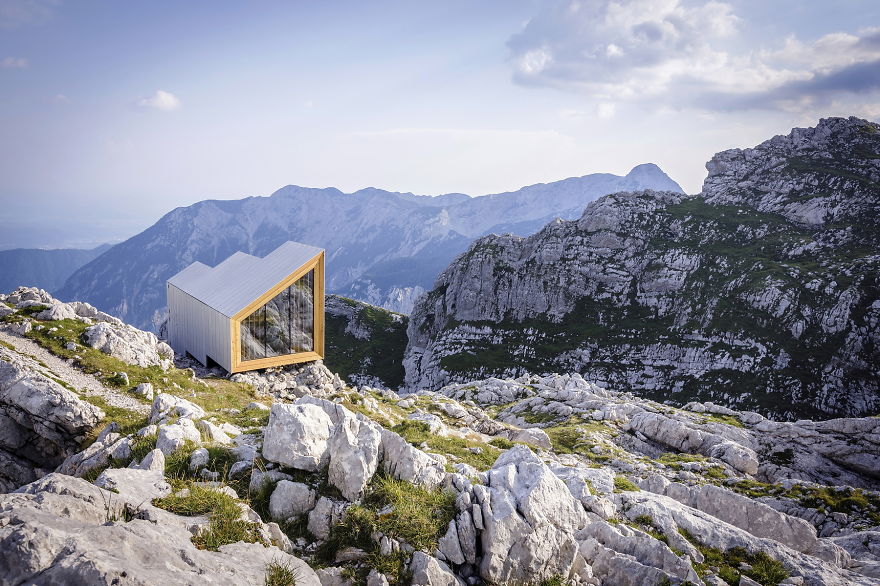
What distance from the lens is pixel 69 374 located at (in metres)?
25.6

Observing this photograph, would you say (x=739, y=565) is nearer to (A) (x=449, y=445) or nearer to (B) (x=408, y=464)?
(B) (x=408, y=464)

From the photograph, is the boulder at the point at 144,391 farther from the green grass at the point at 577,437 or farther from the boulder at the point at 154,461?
the green grass at the point at 577,437

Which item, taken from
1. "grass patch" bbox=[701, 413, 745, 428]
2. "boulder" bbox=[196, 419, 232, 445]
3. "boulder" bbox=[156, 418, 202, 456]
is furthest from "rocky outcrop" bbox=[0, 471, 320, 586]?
"grass patch" bbox=[701, 413, 745, 428]

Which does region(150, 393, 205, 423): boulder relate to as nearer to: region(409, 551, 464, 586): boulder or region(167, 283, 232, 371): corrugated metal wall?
region(409, 551, 464, 586): boulder

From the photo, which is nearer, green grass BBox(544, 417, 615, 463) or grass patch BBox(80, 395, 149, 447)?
grass patch BBox(80, 395, 149, 447)

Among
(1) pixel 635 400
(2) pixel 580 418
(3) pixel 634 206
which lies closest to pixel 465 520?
(2) pixel 580 418

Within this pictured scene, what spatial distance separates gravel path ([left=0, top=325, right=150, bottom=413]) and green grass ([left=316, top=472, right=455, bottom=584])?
16.5 m

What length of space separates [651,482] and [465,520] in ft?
53.7

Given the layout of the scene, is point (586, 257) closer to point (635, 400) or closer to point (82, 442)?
point (635, 400)

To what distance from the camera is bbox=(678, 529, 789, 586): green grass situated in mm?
13125

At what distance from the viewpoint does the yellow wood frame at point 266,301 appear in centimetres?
3594

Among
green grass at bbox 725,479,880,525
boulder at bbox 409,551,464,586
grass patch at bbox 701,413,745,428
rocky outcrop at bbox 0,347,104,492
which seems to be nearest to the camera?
boulder at bbox 409,551,464,586

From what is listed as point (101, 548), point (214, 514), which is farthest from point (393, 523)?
point (101, 548)

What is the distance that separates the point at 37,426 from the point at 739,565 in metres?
28.4
